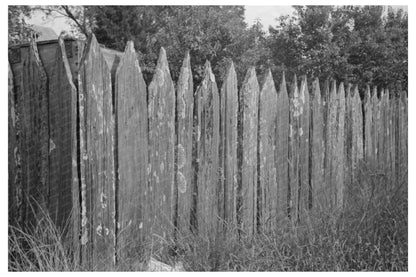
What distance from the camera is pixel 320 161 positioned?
457cm

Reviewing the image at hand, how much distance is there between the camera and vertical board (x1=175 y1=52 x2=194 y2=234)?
3025 millimetres

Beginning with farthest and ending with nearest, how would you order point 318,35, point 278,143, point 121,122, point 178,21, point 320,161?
point 178,21, point 318,35, point 320,161, point 278,143, point 121,122

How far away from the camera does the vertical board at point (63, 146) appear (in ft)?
8.02

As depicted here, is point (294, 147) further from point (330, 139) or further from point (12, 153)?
point (12, 153)

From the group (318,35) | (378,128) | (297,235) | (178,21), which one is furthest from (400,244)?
(178,21)

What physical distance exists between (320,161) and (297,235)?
1.61 meters

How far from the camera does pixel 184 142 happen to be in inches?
120

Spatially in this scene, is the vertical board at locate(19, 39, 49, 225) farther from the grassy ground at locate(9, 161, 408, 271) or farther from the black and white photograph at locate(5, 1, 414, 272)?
the grassy ground at locate(9, 161, 408, 271)

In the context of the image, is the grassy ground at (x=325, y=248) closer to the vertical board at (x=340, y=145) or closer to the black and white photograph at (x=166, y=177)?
the black and white photograph at (x=166, y=177)

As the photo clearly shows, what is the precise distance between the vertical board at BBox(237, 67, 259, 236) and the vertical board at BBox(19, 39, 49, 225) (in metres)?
1.52

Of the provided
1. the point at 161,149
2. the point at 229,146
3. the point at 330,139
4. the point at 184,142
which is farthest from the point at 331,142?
the point at 161,149

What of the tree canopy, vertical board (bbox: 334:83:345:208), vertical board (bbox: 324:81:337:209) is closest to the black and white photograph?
vertical board (bbox: 324:81:337:209)

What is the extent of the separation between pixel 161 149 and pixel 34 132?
769 mm
